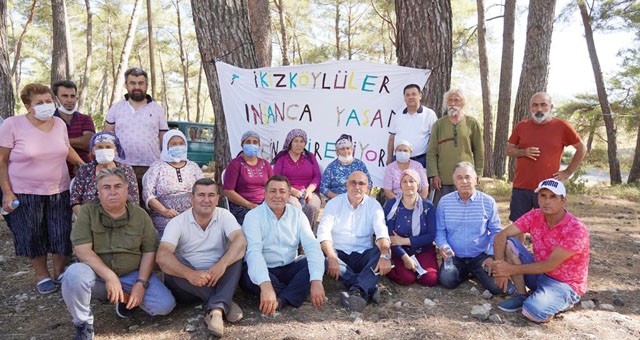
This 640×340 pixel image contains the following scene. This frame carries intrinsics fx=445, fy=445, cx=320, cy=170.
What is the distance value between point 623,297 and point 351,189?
251 centimetres

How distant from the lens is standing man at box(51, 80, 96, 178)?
4.29m

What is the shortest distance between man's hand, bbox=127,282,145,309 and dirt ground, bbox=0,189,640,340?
0.23 metres

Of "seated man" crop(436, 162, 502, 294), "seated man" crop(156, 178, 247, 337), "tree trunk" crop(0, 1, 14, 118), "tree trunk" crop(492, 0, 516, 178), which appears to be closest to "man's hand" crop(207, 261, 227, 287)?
"seated man" crop(156, 178, 247, 337)

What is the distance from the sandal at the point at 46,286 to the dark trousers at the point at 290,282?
1731 mm

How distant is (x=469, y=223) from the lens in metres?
4.00

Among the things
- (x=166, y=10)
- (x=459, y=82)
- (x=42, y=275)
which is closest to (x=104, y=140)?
(x=42, y=275)

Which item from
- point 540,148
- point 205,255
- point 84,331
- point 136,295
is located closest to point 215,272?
point 205,255

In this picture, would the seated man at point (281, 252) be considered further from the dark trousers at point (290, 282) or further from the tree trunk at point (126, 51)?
the tree trunk at point (126, 51)

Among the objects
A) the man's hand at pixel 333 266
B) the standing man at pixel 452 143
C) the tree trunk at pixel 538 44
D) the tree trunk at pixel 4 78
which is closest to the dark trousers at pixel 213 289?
the man's hand at pixel 333 266

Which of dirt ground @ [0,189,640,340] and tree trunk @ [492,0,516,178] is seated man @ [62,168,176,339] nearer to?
dirt ground @ [0,189,640,340]

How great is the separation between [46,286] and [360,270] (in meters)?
2.75

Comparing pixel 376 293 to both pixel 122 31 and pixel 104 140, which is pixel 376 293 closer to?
pixel 104 140

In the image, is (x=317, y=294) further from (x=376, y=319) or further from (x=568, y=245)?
(x=568, y=245)

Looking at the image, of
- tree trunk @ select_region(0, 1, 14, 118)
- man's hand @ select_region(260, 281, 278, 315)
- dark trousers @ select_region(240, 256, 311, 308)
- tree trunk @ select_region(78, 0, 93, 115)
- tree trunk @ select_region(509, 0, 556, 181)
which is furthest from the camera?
tree trunk @ select_region(78, 0, 93, 115)
